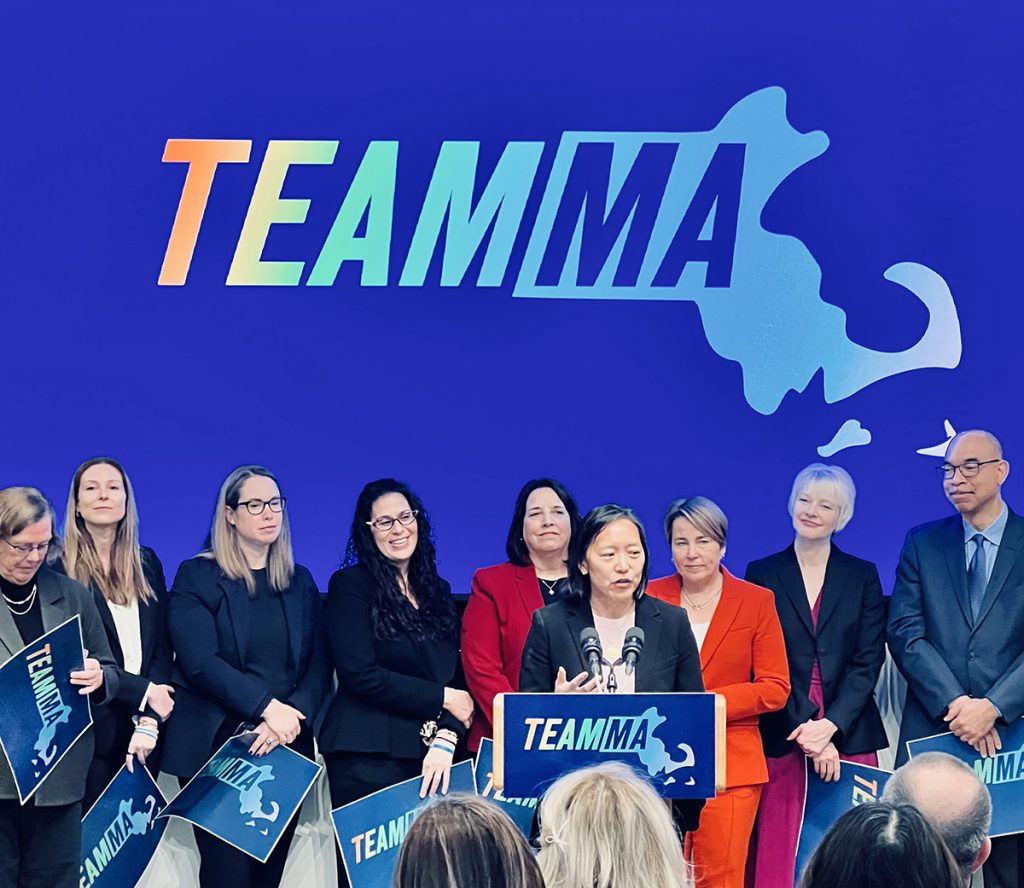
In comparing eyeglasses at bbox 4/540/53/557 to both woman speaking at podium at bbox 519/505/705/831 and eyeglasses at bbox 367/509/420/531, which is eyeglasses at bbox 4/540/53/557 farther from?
woman speaking at podium at bbox 519/505/705/831

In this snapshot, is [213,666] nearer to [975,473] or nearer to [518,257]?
[518,257]

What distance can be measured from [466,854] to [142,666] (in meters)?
3.04

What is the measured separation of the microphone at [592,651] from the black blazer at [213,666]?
1521mm

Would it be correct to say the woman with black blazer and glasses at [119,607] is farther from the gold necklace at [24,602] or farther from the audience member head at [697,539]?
the audience member head at [697,539]

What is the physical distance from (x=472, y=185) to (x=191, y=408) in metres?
1.37

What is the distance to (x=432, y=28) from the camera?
6645 millimetres

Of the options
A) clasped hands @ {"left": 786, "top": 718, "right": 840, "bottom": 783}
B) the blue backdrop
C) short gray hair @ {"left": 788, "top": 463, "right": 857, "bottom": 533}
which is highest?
the blue backdrop

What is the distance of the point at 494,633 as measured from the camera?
5523 millimetres

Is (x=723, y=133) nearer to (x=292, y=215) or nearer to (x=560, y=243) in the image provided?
(x=560, y=243)

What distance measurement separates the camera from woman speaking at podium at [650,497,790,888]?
5336 mm

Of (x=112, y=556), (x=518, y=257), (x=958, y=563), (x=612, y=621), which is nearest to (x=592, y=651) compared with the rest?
(x=612, y=621)

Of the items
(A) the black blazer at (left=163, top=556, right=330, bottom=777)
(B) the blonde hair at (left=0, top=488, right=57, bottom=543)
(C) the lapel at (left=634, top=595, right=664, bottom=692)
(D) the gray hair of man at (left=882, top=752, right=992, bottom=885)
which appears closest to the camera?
(D) the gray hair of man at (left=882, top=752, right=992, bottom=885)

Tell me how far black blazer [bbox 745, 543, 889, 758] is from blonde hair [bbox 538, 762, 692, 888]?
2655 mm

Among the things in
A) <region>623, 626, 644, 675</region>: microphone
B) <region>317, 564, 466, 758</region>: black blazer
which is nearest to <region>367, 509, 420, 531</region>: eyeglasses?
<region>317, 564, 466, 758</region>: black blazer
